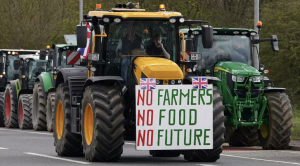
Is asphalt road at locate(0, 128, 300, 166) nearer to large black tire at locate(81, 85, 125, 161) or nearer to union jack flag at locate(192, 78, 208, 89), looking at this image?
large black tire at locate(81, 85, 125, 161)

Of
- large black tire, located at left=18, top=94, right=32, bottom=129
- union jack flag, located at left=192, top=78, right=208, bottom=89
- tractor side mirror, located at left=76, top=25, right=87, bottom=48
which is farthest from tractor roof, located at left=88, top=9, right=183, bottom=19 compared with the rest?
large black tire, located at left=18, top=94, right=32, bottom=129

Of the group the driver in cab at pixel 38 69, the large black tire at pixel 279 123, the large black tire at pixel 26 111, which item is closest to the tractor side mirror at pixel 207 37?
the large black tire at pixel 279 123

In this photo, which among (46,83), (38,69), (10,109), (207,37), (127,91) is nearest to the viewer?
(127,91)

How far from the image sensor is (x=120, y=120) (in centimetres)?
1406

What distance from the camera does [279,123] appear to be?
1906 centimetres

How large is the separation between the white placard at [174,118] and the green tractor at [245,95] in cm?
400

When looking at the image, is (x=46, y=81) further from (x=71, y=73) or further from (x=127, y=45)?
(x=127, y=45)

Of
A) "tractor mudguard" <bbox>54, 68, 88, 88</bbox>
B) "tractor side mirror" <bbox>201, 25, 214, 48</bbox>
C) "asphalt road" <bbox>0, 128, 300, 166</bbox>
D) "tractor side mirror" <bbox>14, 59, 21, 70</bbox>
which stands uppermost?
"tractor side mirror" <bbox>201, 25, 214, 48</bbox>

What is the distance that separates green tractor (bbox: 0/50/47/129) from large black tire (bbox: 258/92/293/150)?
12.0m

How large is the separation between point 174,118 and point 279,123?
17.4 feet

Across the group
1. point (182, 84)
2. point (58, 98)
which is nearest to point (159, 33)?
point (182, 84)

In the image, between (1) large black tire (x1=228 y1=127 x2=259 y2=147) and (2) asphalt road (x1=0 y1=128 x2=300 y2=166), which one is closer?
(2) asphalt road (x1=0 y1=128 x2=300 y2=166)

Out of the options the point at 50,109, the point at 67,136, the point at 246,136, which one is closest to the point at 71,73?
the point at 67,136

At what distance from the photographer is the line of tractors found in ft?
47.0
